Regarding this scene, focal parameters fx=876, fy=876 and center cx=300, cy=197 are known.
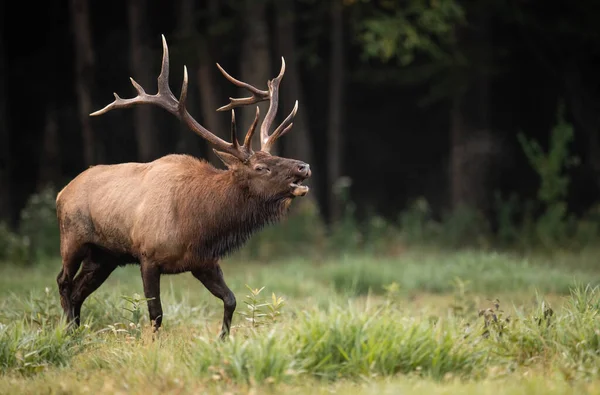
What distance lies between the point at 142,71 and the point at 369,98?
7.97 meters

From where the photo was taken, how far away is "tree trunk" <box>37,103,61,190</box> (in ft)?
81.4

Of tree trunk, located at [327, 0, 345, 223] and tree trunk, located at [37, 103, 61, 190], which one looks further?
tree trunk, located at [37, 103, 61, 190]

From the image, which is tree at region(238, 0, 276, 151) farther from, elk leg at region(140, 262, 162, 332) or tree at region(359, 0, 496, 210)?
elk leg at region(140, 262, 162, 332)

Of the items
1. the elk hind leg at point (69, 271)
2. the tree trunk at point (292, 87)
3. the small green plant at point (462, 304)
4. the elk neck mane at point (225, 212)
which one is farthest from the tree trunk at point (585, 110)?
the elk hind leg at point (69, 271)

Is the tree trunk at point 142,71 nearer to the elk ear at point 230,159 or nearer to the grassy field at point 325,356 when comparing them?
the elk ear at point 230,159

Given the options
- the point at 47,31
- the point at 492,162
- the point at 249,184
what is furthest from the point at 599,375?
the point at 47,31

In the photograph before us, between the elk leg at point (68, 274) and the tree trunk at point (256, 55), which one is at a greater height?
the tree trunk at point (256, 55)

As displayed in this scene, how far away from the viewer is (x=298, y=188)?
7848mm

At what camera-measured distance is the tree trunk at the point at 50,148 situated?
24797 millimetres

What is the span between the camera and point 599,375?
5.91m

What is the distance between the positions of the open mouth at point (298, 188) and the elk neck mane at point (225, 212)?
19 centimetres

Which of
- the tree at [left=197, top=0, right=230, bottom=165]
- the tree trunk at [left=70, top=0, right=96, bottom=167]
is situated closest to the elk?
the tree at [left=197, top=0, right=230, bottom=165]

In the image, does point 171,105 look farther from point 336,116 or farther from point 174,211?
point 336,116

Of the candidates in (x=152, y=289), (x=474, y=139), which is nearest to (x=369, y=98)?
(x=474, y=139)
